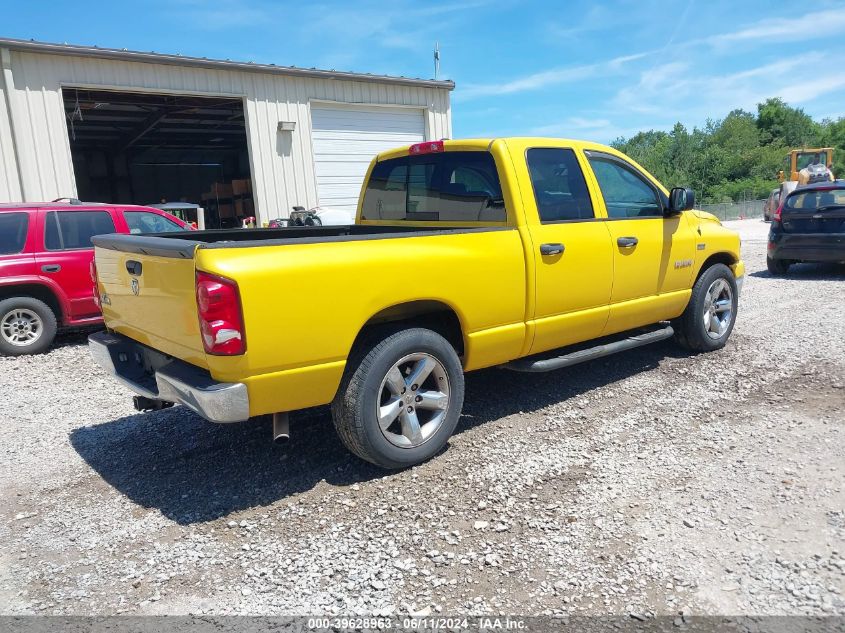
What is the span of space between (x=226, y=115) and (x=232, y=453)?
668 inches

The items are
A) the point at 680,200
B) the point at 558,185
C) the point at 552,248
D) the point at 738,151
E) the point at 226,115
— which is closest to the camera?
the point at 552,248

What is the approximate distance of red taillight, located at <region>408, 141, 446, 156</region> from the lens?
508 cm

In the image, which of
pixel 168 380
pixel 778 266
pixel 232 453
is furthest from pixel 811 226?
pixel 168 380

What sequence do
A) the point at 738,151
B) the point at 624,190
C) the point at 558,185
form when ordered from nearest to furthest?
1. the point at 558,185
2. the point at 624,190
3. the point at 738,151

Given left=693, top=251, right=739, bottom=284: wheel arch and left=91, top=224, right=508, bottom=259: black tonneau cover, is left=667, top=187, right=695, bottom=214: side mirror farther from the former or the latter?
left=91, top=224, right=508, bottom=259: black tonneau cover

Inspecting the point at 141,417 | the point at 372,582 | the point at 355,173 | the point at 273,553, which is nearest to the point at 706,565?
the point at 372,582

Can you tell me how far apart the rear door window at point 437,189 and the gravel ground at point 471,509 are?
155cm

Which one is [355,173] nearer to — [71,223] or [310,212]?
[310,212]

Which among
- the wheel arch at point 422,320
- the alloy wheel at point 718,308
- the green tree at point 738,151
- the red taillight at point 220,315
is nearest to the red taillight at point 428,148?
the wheel arch at point 422,320

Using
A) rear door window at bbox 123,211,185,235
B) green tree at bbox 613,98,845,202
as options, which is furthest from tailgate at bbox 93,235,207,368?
green tree at bbox 613,98,845,202

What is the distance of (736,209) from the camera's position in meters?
32.8

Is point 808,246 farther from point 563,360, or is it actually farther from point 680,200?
point 563,360

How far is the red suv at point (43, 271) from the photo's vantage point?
7391 mm

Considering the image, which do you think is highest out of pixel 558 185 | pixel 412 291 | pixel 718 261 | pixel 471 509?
pixel 558 185
